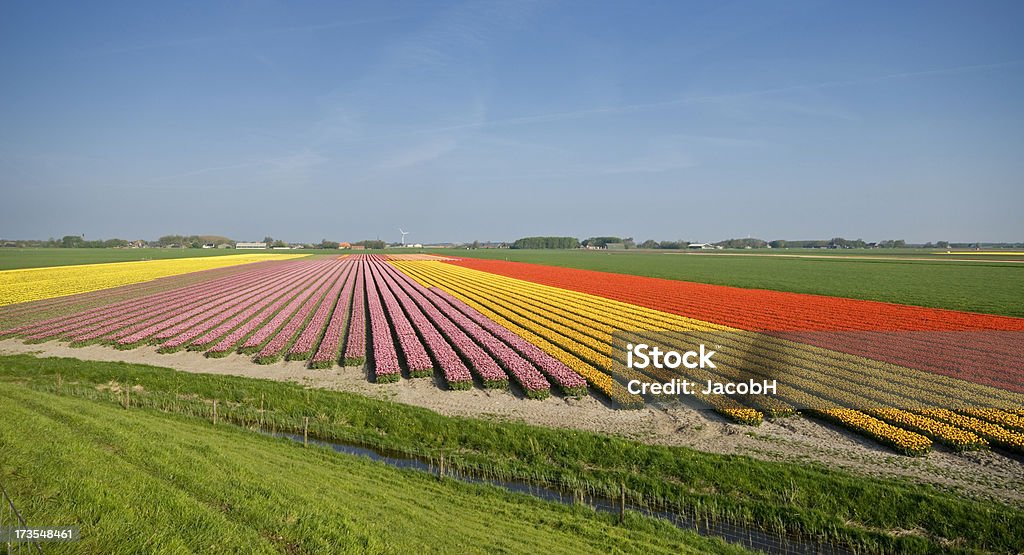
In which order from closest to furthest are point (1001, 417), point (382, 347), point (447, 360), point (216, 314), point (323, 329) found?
1. point (1001, 417)
2. point (447, 360)
3. point (382, 347)
4. point (323, 329)
5. point (216, 314)

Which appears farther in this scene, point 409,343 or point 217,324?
point 217,324

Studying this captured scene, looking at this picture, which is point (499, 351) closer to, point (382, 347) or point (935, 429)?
point (382, 347)

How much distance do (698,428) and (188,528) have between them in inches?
536

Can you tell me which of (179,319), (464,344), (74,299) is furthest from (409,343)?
(74,299)

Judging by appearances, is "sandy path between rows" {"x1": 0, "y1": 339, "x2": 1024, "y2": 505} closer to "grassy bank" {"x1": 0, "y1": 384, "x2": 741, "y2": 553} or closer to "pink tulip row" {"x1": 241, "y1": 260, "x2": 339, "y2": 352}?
"pink tulip row" {"x1": 241, "y1": 260, "x2": 339, "y2": 352}

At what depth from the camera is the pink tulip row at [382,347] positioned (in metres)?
20.8

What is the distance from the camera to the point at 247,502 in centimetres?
877

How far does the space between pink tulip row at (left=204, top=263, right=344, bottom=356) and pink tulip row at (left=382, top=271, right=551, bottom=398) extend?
11.3 m

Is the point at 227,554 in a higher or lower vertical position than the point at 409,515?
higher

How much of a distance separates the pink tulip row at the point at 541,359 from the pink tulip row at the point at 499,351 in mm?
339

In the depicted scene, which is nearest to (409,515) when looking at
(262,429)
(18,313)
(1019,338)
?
(262,429)

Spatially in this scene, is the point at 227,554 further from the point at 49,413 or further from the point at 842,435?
the point at 842,435

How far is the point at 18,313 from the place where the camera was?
36094mm

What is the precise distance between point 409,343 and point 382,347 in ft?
4.67
